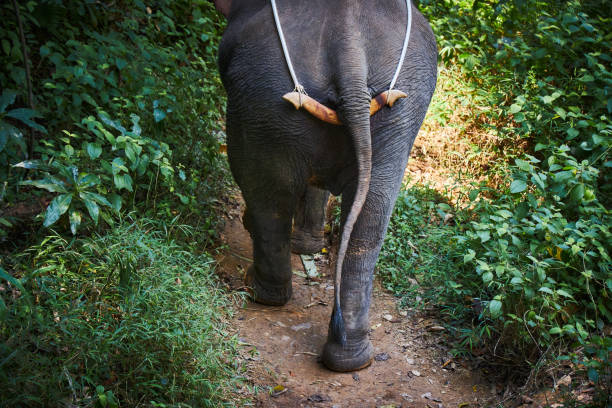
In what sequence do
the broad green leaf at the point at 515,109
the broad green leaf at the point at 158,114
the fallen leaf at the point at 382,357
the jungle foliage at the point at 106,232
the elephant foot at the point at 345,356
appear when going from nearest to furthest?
the jungle foliage at the point at 106,232
the elephant foot at the point at 345,356
the fallen leaf at the point at 382,357
the broad green leaf at the point at 158,114
the broad green leaf at the point at 515,109

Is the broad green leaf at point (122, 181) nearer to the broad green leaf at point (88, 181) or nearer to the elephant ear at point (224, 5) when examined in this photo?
the broad green leaf at point (88, 181)

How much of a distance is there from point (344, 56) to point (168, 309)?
1.49 meters

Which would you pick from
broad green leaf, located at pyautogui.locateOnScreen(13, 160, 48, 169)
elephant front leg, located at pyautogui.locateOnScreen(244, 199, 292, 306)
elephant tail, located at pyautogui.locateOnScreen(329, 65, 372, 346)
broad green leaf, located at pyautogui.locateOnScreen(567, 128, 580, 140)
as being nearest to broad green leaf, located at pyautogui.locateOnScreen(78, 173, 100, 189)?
broad green leaf, located at pyautogui.locateOnScreen(13, 160, 48, 169)

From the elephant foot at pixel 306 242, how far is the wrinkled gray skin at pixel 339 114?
3.49 ft

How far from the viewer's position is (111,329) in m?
2.65

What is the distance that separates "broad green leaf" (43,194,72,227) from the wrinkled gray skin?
2.91ft

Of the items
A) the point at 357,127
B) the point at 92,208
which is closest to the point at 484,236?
the point at 357,127

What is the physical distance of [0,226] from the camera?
3303 mm

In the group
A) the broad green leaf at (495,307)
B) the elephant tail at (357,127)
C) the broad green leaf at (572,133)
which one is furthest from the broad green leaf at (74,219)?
the broad green leaf at (572,133)

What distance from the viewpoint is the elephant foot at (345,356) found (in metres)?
3.14

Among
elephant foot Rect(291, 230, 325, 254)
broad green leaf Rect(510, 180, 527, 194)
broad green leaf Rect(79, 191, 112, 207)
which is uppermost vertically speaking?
broad green leaf Rect(79, 191, 112, 207)

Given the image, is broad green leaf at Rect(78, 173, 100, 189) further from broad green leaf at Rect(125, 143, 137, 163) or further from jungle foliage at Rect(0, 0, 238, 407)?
broad green leaf at Rect(125, 143, 137, 163)

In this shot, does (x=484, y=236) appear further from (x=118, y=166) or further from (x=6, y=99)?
(x=6, y=99)

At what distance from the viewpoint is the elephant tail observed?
266 cm
